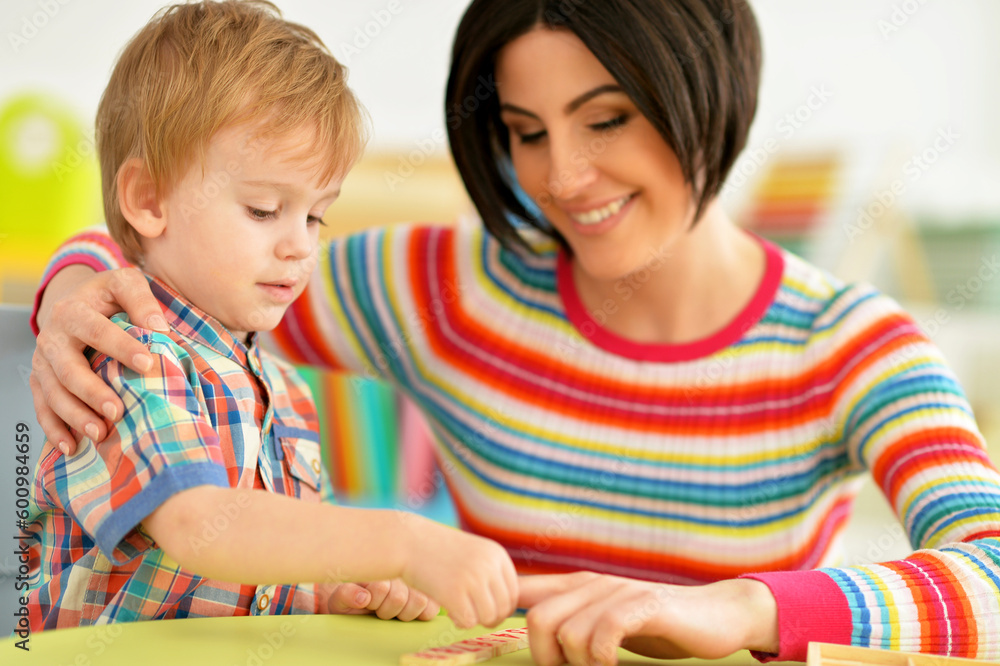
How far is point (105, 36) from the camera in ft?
8.92

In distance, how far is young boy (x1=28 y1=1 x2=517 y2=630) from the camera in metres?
0.63

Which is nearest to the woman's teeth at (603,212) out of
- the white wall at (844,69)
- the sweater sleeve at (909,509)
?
the sweater sleeve at (909,509)

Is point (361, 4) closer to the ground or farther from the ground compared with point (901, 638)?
farther from the ground

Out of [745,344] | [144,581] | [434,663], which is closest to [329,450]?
[745,344]

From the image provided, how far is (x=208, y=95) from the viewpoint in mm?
776

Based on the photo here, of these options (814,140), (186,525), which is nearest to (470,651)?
(186,525)

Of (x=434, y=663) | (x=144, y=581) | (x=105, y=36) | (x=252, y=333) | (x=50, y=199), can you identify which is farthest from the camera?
(x=105, y=36)

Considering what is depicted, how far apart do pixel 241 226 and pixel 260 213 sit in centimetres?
2

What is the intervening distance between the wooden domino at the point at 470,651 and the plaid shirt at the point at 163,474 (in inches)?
6.8

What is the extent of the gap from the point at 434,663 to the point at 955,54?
3124 mm

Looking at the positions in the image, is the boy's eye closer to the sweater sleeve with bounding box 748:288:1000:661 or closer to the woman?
the woman

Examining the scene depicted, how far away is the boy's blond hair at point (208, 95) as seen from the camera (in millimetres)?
779

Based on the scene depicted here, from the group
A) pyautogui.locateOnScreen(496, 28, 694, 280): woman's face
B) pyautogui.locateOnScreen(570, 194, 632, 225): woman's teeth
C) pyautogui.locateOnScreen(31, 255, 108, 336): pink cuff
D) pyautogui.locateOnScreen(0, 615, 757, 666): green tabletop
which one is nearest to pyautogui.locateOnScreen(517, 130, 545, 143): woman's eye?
pyautogui.locateOnScreen(496, 28, 694, 280): woman's face

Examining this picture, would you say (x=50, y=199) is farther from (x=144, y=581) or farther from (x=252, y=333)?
(x=144, y=581)
